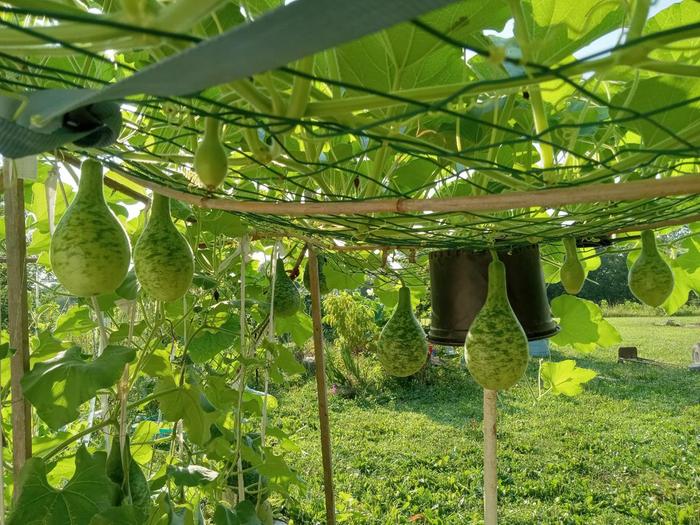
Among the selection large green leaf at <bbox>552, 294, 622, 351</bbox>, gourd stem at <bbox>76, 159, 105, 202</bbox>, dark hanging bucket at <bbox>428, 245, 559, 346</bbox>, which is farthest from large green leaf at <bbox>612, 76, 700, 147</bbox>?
large green leaf at <bbox>552, 294, 622, 351</bbox>

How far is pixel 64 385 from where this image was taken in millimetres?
804

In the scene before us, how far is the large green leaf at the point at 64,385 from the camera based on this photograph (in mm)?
786

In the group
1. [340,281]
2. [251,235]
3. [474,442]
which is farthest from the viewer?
[474,442]

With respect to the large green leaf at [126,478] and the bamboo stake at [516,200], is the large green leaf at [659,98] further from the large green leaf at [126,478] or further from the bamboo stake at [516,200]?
the large green leaf at [126,478]

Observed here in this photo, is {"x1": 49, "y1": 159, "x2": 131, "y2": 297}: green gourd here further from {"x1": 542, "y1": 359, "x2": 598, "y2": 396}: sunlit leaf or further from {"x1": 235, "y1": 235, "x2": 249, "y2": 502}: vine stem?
{"x1": 542, "y1": 359, "x2": 598, "y2": 396}: sunlit leaf

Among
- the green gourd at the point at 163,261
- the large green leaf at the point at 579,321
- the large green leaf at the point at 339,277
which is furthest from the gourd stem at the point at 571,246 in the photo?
the large green leaf at the point at 339,277

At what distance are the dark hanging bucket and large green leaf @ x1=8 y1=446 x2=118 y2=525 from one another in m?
0.77

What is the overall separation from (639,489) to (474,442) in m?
1.19

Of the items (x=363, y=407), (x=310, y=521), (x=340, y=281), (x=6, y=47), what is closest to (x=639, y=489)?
(x=310, y=521)

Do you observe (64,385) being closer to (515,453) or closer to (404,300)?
(404,300)

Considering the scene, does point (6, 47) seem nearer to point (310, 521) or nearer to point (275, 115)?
point (275, 115)

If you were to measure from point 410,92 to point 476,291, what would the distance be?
88 centimetres

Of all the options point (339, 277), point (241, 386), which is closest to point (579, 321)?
point (339, 277)

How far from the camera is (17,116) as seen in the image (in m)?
0.32
